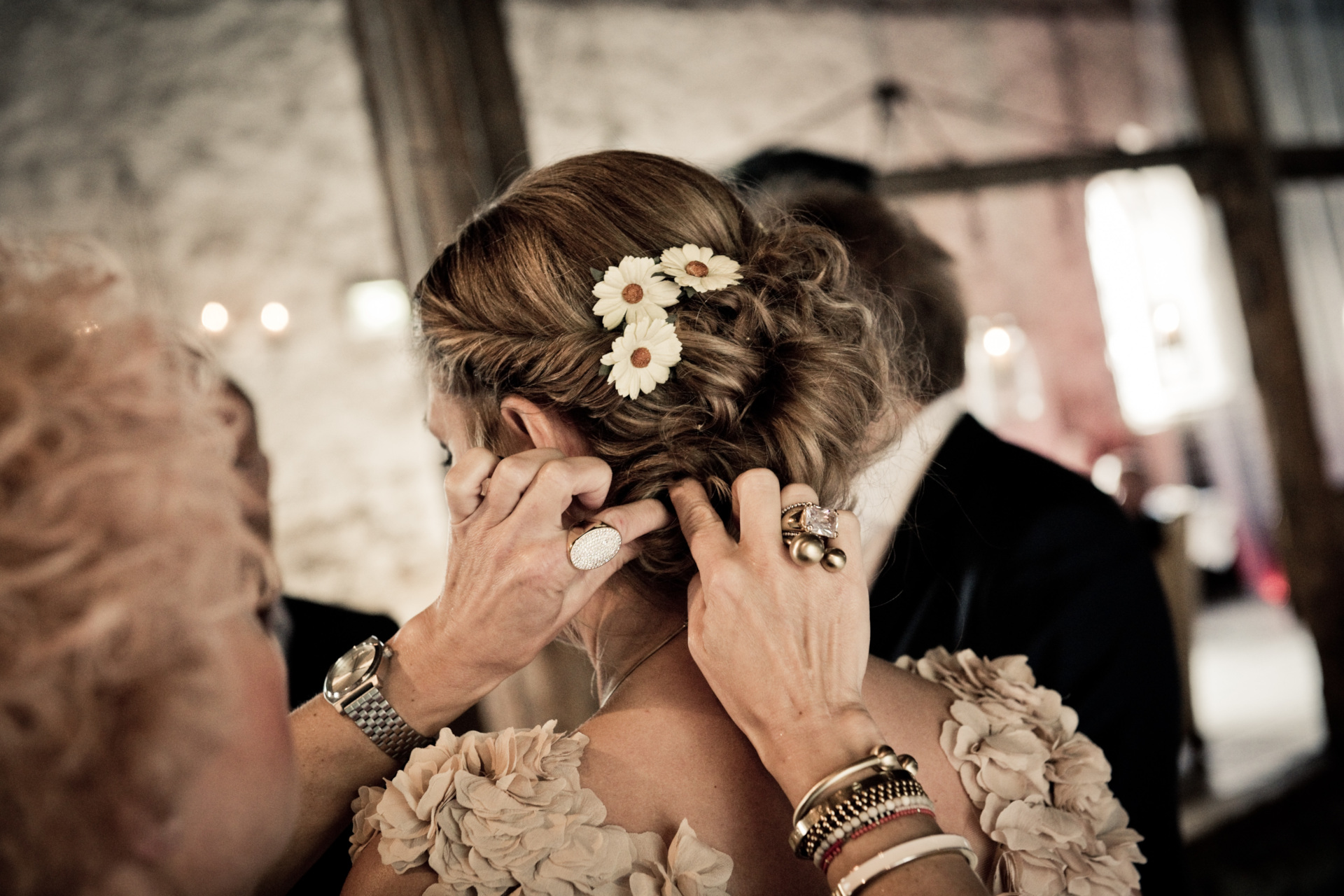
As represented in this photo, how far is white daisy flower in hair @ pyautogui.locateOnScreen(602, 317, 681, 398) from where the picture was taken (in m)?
1.04

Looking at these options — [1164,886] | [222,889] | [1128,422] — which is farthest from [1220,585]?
[222,889]

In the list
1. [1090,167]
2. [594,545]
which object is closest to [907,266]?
[594,545]

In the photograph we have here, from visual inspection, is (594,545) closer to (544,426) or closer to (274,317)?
(544,426)

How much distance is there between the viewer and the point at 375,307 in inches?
126

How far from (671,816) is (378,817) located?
29 centimetres

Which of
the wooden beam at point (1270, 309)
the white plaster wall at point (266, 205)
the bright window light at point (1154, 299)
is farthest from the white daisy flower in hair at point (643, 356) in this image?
the bright window light at point (1154, 299)

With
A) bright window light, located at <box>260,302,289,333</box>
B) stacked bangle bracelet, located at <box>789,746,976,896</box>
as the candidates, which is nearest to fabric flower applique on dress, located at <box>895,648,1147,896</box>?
stacked bangle bracelet, located at <box>789,746,976,896</box>

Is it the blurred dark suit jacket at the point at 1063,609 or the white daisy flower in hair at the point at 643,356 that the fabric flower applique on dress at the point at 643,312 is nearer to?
the white daisy flower in hair at the point at 643,356

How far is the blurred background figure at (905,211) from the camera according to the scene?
296cm

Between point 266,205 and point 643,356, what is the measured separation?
2.55m

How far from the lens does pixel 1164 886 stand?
156 cm

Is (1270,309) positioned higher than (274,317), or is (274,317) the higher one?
(274,317)

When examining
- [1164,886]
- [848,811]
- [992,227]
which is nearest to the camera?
[848,811]

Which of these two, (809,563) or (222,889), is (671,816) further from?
(222,889)
